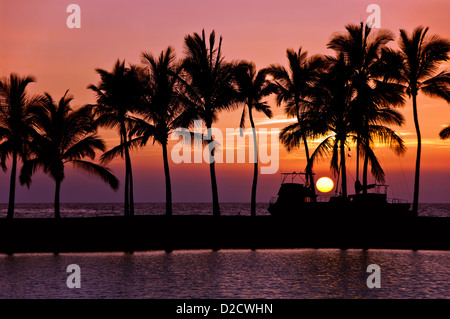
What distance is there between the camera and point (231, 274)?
21.7 meters

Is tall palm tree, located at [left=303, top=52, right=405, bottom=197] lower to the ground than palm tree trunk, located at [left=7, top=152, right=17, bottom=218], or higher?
higher

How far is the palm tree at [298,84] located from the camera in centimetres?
3953

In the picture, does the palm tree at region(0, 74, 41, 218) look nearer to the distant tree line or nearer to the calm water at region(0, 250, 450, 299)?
the distant tree line

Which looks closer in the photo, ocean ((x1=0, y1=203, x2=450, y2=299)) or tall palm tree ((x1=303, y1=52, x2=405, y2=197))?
ocean ((x1=0, y1=203, x2=450, y2=299))

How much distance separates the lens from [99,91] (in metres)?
35.7

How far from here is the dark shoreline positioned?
2894 cm

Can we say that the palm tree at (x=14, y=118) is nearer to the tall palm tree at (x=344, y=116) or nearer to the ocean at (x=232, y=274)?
the ocean at (x=232, y=274)

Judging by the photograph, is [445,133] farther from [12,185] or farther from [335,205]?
[12,185]

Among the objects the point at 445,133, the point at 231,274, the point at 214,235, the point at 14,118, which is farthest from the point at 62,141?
the point at 445,133

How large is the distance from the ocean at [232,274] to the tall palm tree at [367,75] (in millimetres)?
10369

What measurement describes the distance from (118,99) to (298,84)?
13606mm

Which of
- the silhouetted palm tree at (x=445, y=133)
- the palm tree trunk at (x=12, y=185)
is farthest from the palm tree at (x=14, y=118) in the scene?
the silhouetted palm tree at (x=445, y=133)

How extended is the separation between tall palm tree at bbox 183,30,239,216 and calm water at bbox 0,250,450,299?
33.2 feet

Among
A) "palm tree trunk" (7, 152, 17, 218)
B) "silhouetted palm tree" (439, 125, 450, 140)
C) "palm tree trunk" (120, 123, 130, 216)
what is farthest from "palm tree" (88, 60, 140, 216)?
"silhouetted palm tree" (439, 125, 450, 140)
